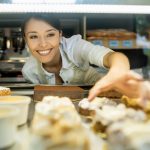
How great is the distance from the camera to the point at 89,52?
2.04 meters

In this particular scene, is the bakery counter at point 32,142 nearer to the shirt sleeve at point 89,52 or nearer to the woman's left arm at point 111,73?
the woman's left arm at point 111,73

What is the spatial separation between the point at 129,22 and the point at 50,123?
11.8ft

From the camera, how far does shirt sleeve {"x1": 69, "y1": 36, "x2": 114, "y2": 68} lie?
6.22 feet

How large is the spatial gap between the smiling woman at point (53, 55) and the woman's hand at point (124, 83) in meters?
0.82

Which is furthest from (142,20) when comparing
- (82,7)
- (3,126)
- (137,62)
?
(3,126)

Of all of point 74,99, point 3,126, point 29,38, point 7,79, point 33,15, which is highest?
point 33,15

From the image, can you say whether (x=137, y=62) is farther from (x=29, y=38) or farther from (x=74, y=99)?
(x=74, y=99)

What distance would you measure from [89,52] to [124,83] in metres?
0.88

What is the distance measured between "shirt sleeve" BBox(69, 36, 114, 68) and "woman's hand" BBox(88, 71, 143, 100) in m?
0.51

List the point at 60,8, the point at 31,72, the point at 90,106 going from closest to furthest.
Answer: the point at 90,106 < the point at 60,8 < the point at 31,72

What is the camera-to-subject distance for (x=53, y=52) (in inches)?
92.5

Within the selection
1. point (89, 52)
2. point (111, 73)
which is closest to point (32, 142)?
point (111, 73)

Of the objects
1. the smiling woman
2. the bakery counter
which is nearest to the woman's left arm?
the bakery counter

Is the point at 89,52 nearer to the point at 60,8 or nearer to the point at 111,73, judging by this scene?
the point at 60,8
